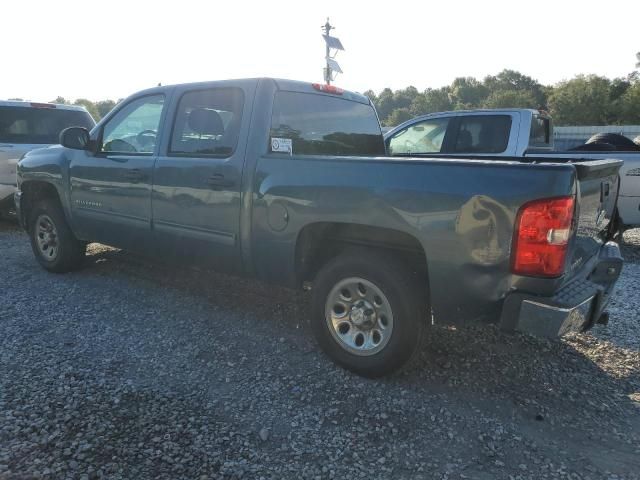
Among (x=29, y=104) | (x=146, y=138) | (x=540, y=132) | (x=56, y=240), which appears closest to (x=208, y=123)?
(x=146, y=138)

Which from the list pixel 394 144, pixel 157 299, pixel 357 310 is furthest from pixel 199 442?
pixel 394 144

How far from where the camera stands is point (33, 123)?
7984 mm

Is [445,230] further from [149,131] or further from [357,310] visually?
[149,131]

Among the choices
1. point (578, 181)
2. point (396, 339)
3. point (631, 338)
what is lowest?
point (631, 338)

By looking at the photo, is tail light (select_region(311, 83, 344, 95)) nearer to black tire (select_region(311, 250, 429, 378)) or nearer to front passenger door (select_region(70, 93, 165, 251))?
front passenger door (select_region(70, 93, 165, 251))

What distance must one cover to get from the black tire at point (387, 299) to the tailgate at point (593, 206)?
2.89ft

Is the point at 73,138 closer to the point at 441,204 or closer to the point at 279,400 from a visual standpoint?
the point at 279,400

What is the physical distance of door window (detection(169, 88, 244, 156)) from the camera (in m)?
3.87

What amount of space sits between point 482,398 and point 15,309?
3.78m

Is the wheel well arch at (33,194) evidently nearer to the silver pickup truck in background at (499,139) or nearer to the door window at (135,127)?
the door window at (135,127)

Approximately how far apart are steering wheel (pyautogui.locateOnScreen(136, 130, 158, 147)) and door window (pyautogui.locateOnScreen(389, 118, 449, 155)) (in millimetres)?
3809

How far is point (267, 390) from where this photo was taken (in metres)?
3.19

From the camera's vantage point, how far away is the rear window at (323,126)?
3869 millimetres

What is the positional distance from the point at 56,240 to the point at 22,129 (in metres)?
3.48
